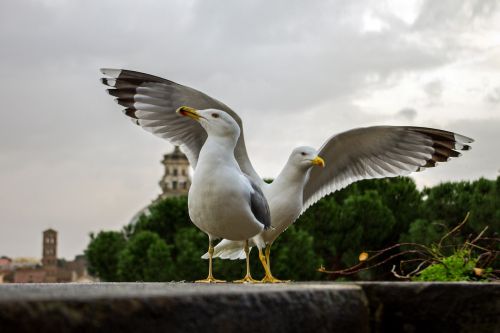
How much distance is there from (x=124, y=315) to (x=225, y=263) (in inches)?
952

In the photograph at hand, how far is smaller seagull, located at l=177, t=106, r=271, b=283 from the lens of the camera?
407cm

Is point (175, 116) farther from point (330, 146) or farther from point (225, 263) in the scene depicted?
point (225, 263)

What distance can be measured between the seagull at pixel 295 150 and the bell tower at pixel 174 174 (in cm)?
7118

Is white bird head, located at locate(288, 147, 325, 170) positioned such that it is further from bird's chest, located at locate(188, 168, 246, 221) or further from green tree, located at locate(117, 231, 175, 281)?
green tree, located at locate(117, 231, 175, 281)

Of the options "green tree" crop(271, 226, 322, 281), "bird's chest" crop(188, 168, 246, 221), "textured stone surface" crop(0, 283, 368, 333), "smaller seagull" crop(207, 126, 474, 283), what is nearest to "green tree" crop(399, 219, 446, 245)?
"green tree" crop(271, 226, 322, 281)

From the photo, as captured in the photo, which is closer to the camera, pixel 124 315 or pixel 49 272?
pixel 124 315

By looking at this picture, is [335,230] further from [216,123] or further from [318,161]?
[216,123]

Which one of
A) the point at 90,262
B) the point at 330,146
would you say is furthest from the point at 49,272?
the point at 330,146

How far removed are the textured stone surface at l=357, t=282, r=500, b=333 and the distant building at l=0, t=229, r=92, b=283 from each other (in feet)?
219

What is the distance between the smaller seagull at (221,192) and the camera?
4070 millimetres

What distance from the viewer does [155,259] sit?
90.0 ft

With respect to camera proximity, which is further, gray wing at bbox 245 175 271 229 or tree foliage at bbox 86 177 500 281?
tree foliage at bbox 86 177 500 281

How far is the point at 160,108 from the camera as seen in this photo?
5.43m

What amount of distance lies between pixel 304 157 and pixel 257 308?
2850 millimetres
